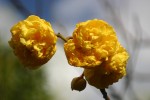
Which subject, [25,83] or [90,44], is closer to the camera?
[90,44]

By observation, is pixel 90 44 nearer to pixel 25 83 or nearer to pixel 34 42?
pixel 34 42

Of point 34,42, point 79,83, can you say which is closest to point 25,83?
point 79,83

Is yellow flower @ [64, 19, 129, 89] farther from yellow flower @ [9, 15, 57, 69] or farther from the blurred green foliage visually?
the blurred green foliage

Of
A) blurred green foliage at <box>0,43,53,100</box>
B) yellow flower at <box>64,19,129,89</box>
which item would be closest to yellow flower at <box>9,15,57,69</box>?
yellow flower at <box>64,19,129,89</box>

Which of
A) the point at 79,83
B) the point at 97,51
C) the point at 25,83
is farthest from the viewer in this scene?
the point at 25,83

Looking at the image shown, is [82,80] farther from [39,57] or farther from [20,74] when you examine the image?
[20,74]

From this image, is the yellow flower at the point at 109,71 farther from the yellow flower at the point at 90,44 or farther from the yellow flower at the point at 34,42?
the yellow flower at the point at 34,42

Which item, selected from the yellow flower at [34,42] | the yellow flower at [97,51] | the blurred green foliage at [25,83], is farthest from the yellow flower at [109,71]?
the blurred green foliage at [25,83]
